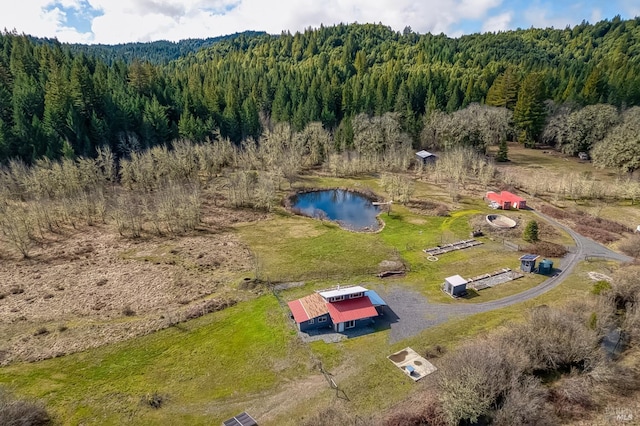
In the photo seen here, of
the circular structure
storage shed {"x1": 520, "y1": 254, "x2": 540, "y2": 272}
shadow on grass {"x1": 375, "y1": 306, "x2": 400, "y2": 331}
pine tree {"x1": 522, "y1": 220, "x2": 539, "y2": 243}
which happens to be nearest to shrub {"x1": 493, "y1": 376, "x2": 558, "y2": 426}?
shadow on grass {"x1": 375, "y1": 306, "x2": 400, "y2": 331}

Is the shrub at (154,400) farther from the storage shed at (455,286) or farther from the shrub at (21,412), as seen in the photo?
the storage shed at (455,286)

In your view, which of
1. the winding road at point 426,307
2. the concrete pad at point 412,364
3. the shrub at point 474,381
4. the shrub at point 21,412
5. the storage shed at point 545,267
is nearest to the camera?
the shrub at point 21,412

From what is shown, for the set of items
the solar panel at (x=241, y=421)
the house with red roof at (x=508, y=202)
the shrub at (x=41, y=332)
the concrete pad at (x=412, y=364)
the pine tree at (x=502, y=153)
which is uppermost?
the pine tree at (x=502, y=153)

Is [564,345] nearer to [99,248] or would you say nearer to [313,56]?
[99,248]

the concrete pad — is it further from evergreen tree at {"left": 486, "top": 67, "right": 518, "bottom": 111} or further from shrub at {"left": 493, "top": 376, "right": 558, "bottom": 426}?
evergreen tree at {"left": 486, "top": 67, "right": 518, "bottom": 111}

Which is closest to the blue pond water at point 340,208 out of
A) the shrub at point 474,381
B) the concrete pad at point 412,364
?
the concrete pad at point 412,364

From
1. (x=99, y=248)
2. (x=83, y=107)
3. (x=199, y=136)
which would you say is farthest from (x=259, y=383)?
(x=83, y=107)

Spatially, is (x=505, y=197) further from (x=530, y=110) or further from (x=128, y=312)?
(x=128, y=312)
